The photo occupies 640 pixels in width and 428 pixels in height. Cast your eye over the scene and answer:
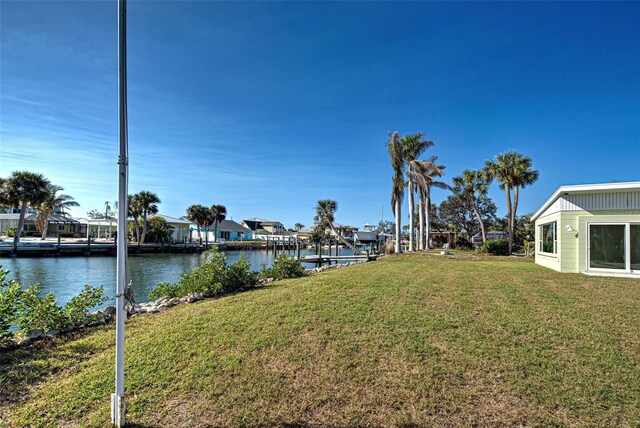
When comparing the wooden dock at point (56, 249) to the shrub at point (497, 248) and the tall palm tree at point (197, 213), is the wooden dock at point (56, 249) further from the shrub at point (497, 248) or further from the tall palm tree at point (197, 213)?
the shrub at point (497, 248)

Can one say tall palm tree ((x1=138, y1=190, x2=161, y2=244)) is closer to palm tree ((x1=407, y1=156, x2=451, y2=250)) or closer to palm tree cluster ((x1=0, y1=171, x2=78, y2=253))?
palm tree cluster ((x1=0, y1=171, x2=78, y2=253))

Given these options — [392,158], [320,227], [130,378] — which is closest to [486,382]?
[130,378]

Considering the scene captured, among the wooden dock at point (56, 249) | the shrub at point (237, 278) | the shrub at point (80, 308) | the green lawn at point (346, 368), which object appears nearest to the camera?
the green lawn at point (346, 368)

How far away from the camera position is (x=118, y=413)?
2834mm

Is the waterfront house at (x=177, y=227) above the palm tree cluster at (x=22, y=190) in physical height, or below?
below

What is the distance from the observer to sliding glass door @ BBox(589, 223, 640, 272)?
10906mm

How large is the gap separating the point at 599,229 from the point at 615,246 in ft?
2.42

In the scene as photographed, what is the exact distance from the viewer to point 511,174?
2503 centimetres

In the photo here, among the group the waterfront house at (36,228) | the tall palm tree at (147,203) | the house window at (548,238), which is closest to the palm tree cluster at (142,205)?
the tall palm tree at (147,203)

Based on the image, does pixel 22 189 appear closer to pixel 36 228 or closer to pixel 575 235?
pixel 36 228

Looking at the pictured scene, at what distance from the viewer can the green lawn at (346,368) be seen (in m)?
3.11

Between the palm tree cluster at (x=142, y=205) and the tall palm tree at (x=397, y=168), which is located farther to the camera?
the palm tree cluster at (x=142, y=205)

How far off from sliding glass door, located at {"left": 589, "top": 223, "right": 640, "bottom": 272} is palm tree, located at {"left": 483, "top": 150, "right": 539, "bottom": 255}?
13.0 meters

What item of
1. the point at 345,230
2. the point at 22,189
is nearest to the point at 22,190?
the point at 22,189
